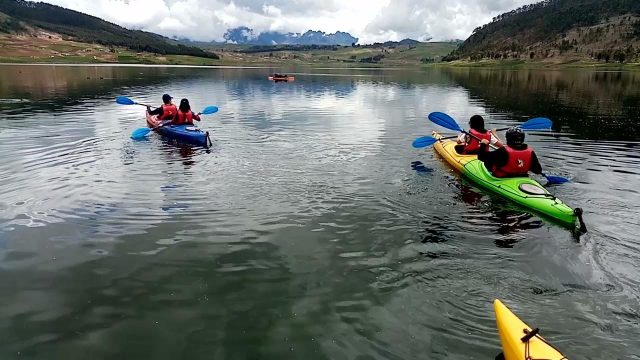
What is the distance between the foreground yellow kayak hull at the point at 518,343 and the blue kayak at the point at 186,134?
20.9 metres

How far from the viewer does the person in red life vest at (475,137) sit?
20.2m

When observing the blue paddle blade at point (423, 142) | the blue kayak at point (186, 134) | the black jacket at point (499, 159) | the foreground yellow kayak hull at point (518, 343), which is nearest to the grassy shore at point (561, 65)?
the blue paddle blade at point (423, 142)

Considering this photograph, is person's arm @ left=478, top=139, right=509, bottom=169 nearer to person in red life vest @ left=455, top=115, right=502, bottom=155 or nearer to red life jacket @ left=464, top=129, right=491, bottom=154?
person in red life vest @ left=455, top=115, right=502, bottom=155

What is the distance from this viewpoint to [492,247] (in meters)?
12.5

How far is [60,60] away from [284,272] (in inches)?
8539

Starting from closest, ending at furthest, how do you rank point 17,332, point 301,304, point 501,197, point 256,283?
point 17,332, point 301,304, point 256,283, point 501,197

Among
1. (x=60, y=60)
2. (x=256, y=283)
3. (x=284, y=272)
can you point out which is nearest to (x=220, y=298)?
(x=256, y=283)

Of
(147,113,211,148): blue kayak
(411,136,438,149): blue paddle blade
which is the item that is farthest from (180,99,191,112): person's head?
(411,136,438,149): blue paddle blade

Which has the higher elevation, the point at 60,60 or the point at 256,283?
the point at 60,60

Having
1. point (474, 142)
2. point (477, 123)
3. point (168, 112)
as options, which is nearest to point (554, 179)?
point (474, 142)

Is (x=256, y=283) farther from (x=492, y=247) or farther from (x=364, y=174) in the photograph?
(x=364, y=174)

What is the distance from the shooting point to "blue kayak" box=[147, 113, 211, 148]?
2570cm

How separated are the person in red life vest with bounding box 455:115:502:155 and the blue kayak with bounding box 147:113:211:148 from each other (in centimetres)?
1425

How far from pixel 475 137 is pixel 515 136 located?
3.67 m
